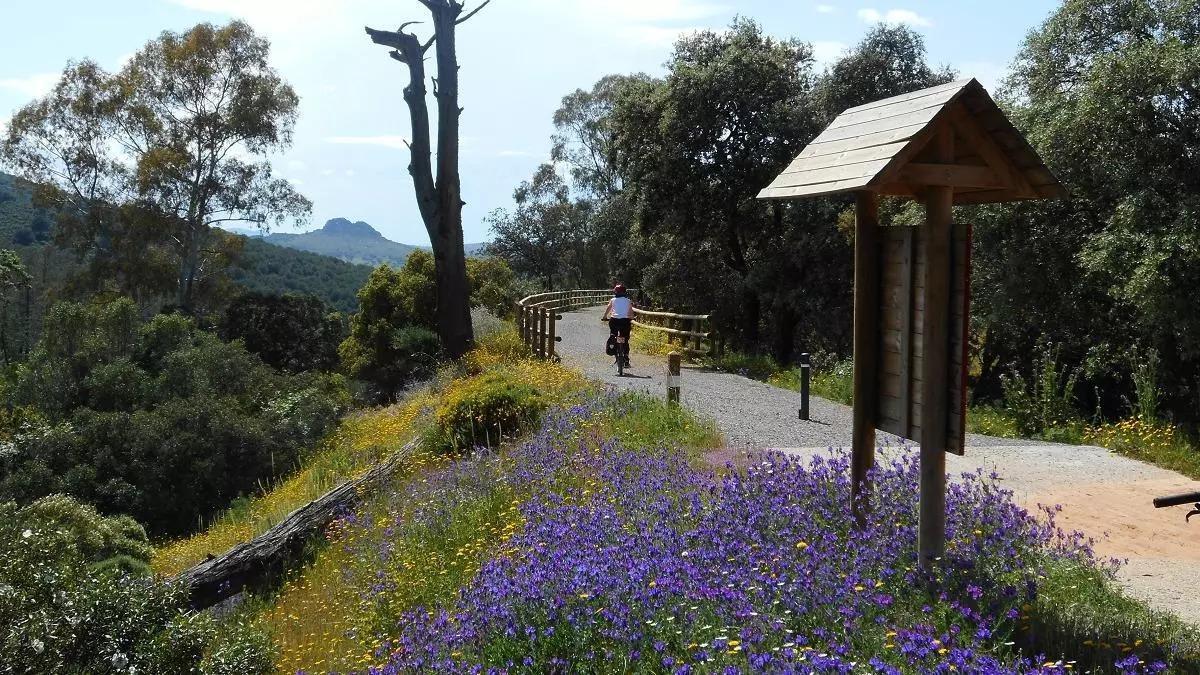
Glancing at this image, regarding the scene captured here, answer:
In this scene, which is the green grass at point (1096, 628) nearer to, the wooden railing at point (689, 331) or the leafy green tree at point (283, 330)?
the wooden railing at point (689, 331)

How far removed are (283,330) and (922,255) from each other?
30.9 meters

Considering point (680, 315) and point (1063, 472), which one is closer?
point (1063, 472)

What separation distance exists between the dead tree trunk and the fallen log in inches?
403

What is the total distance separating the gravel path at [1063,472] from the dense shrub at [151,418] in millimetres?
7235

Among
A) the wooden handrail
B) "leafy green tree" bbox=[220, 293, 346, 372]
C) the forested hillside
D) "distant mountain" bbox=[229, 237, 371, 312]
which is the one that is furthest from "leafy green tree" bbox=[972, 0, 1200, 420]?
"distant mountain" bbox=[229, 237, 371, 312]


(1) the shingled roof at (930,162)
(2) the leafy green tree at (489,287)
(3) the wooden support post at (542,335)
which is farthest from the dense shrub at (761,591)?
(2) the leafy green tree at (489,287)

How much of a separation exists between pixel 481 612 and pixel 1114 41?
16.4 meters

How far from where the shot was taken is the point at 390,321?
25.7 metres

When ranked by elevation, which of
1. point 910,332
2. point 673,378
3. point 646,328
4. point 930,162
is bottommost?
point 646,328

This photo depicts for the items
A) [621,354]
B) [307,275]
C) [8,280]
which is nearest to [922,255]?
[621,354]

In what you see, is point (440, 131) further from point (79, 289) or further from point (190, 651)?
point (79, 289)

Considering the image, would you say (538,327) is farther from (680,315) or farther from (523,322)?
(680,315)

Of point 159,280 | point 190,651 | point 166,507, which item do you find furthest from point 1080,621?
point 159,280

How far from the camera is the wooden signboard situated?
5.37 metres
